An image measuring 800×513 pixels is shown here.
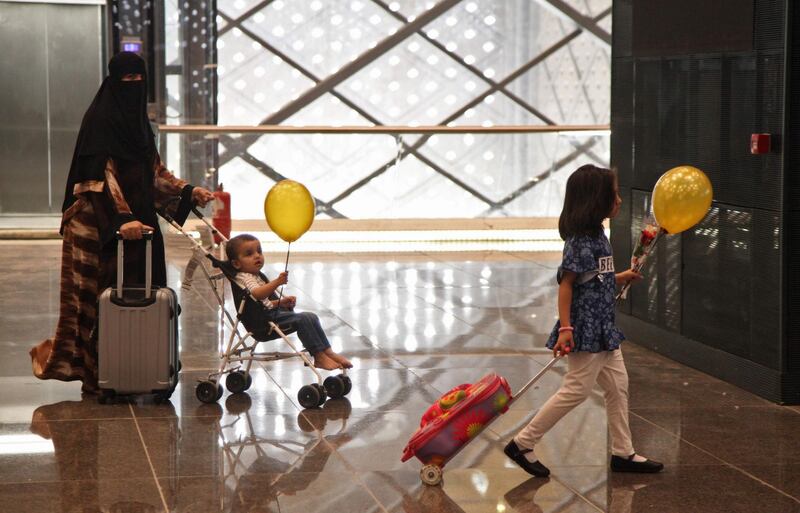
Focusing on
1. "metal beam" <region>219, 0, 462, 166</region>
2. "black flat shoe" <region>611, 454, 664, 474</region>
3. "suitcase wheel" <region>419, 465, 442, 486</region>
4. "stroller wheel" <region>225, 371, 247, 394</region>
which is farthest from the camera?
"metal beam" <region>219, 0, 462, 166</region>

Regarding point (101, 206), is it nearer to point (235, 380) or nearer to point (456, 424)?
point (235, 380)

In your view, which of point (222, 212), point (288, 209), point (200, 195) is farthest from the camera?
point (222, 212)

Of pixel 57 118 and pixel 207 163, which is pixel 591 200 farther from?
pixel 57 118

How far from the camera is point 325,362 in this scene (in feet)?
20.2

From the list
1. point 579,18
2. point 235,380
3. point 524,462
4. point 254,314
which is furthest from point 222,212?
point 579,18

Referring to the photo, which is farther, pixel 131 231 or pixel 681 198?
pixel 131 231

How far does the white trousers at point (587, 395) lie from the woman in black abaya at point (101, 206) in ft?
7.58

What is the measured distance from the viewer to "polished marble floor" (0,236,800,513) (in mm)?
4520

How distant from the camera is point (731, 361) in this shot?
6.51 meters

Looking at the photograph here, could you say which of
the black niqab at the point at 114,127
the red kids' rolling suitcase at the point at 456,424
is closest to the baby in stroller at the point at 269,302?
the black niqab at the point at 114,127

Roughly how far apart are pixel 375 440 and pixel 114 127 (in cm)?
213

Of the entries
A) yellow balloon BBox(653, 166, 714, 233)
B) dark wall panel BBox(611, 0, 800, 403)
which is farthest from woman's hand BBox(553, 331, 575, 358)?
dark wall panel BBox(611, 0, 800, 403)

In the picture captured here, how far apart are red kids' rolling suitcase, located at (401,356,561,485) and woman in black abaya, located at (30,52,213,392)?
214 cm

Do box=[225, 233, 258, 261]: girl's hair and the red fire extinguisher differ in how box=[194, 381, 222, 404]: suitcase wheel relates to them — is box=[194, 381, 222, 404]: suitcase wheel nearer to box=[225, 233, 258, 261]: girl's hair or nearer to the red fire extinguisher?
box=[225, 233, 258, 261]: girl's hair
